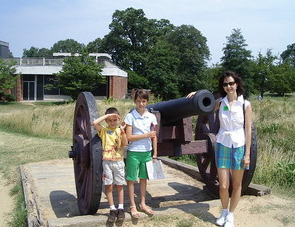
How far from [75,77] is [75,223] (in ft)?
101

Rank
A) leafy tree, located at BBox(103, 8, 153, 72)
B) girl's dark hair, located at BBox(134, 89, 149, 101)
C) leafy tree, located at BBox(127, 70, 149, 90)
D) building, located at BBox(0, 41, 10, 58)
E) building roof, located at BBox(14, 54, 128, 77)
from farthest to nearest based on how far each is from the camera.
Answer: leafy tree, located at BBox(103, 8, 153, 72), leafy tree, located at BBox(127, 70, 149, 90), building, located at BBox(0, 41, 10, 58), building roof, located at BBox(14, 54, 128, 77), girl's dark hair, located at BBox(134, 89, 149, 101)

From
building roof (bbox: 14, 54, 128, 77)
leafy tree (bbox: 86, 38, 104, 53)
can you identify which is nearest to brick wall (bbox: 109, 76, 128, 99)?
building roof (bbox: 14, 54, 128, 77)

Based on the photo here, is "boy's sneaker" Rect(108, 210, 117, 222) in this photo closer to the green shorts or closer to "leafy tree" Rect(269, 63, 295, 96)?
the green shorts

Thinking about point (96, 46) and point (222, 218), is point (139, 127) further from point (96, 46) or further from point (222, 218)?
point (96, 46)

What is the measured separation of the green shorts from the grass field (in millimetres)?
1556

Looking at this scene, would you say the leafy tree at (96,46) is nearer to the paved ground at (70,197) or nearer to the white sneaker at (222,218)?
the paved ground at (70,197)

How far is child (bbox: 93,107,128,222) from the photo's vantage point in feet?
13.5

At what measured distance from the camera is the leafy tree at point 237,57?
46031mm

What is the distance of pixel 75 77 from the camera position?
33938 millimetres

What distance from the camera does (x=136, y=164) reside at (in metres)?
4.25

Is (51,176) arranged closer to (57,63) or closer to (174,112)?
(174,112)

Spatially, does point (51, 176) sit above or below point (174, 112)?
below

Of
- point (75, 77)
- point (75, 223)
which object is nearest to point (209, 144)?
point (75, 223)

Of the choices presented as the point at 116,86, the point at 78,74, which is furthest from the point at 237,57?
the point at 78,74
